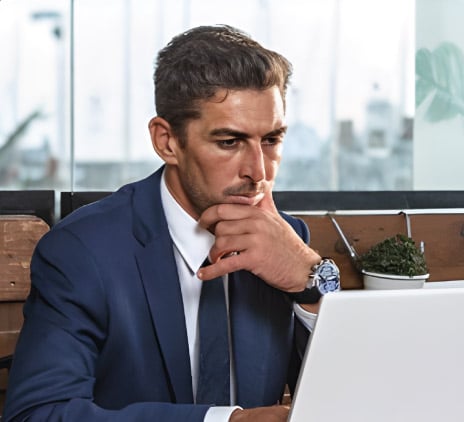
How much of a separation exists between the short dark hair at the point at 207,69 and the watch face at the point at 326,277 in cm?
29

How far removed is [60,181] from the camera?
2.75m

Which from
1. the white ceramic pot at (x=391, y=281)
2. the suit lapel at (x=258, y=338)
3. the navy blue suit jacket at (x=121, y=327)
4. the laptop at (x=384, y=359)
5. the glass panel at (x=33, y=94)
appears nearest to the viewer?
the laptop at (x=384, y=359)

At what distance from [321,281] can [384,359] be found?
0.56m

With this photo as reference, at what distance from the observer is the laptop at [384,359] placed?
0.64m

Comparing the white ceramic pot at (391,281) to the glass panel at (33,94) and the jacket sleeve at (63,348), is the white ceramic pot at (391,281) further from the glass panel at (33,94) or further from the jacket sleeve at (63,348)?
the glass panel at (33,94)

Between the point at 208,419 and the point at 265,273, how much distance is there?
340mm

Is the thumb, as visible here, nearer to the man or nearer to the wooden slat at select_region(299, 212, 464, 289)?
the man

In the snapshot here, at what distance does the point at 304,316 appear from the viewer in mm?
1229

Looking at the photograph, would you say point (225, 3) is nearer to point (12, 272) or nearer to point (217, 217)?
point (12, 272)

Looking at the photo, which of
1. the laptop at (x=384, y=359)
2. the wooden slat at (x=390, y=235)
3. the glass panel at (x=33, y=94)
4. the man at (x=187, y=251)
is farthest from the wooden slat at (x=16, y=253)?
the glass panel at (x=33, y=94)

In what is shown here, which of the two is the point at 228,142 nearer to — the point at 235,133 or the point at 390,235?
the point at 235,133

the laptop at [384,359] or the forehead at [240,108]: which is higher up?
the forehead at [240,108]

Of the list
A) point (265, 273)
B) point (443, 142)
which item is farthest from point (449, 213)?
point (265, 273)

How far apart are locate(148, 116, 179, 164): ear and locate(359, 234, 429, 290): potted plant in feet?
2.86
